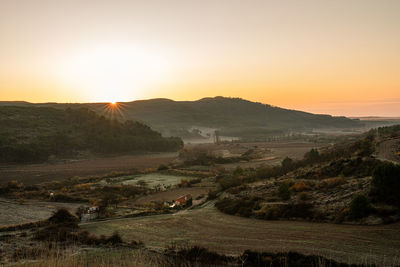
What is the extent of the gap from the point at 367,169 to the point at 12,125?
8322 centimetres

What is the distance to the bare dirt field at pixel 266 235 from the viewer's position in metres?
10.9

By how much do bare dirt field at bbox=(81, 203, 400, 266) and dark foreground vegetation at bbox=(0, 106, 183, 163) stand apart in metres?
56.0

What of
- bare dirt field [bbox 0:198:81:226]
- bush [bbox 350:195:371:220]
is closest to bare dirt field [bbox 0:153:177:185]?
bare dirt field [bbox 0:198:81:226]

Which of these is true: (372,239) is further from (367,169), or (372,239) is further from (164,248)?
(367,169)

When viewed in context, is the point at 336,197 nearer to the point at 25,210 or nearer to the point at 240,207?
the point at 240,207

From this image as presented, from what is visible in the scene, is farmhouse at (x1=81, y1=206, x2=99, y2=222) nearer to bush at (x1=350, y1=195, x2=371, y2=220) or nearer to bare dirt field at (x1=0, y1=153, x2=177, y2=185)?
bush at (x1=350, y1=195, x2=371, y2=220)

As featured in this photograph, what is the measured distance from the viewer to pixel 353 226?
14.0m

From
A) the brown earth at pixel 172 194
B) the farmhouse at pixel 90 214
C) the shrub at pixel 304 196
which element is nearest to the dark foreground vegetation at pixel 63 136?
the brown earth at pixel 172 194

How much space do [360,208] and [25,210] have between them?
24.4 metres

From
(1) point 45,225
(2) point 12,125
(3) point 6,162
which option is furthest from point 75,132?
(1) point 45,225

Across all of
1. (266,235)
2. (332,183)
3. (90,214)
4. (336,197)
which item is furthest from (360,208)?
(90,214)

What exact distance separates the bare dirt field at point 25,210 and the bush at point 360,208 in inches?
791

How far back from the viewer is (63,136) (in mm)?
78125

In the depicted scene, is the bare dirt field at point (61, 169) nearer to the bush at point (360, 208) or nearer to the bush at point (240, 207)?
the bush at point (240, 207)
